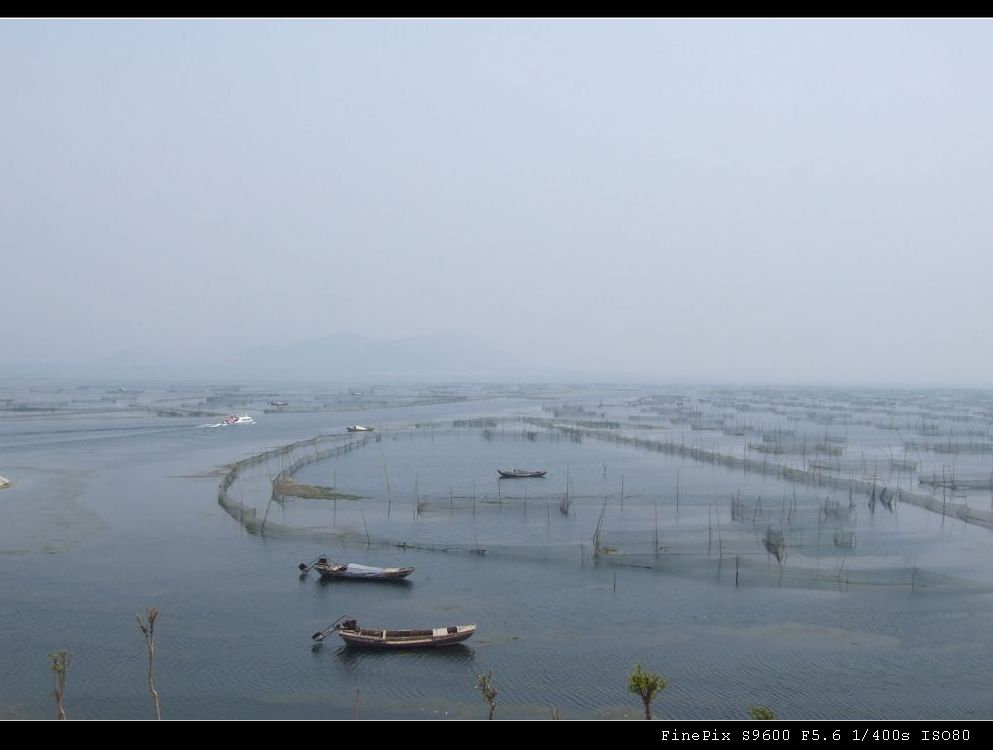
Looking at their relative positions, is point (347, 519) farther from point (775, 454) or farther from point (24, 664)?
point (775, 454)

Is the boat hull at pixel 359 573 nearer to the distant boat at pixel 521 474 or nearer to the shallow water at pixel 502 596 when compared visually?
the shallow water at pixel 502 596

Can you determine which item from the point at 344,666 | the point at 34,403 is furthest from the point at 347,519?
the point at 34,403

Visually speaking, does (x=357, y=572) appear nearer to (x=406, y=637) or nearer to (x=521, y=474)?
(x=406, y=637)

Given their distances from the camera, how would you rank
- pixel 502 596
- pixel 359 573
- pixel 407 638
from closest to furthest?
1. pixel 407 638
2. pixel 502 596
3. pixel 359 573
